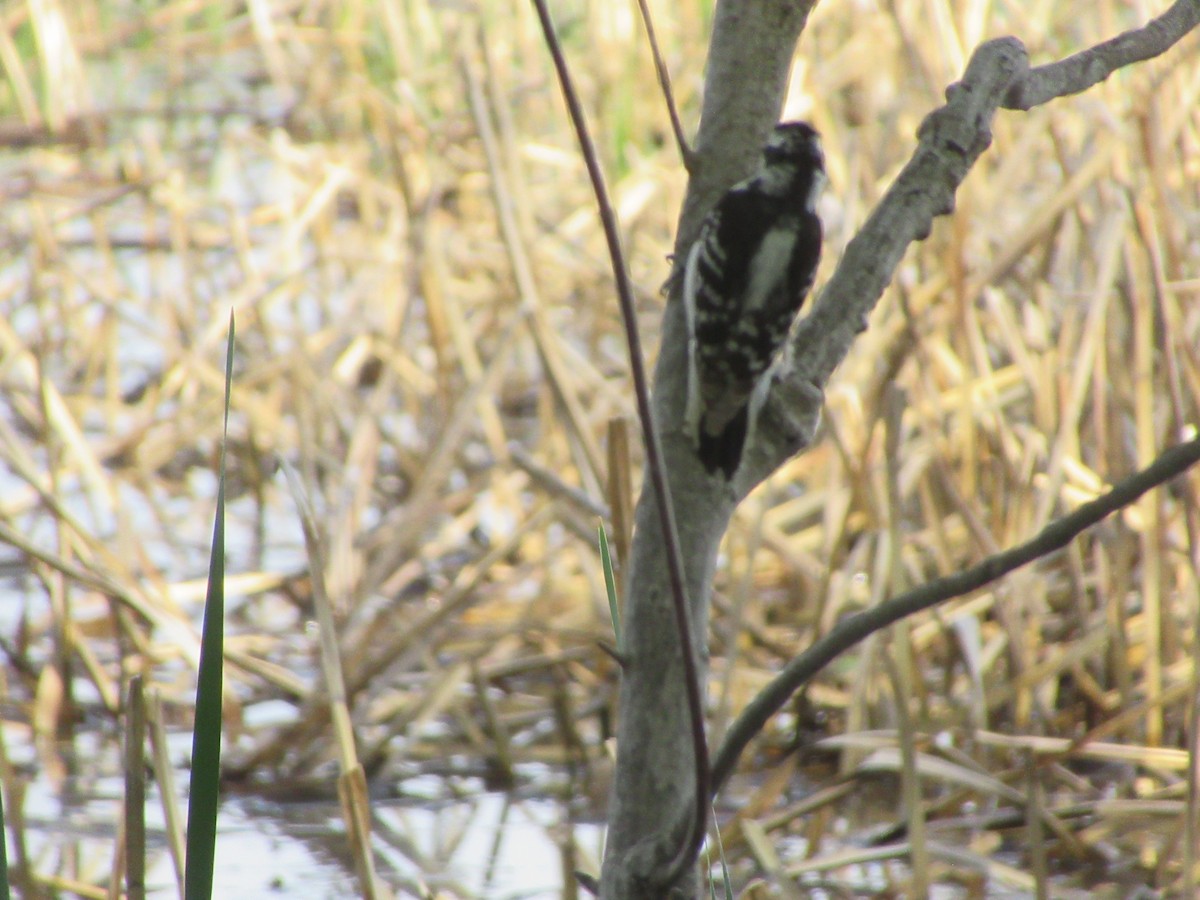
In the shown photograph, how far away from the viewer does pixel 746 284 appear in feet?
5.98

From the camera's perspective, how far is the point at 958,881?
2.36 metres

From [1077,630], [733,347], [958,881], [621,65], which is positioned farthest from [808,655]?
[621,65]

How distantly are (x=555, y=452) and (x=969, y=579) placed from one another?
2764 millimetres


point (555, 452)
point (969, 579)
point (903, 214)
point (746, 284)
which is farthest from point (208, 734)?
point (555, 452)

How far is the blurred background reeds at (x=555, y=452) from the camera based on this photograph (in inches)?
101

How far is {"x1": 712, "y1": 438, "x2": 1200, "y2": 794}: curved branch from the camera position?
0.91m

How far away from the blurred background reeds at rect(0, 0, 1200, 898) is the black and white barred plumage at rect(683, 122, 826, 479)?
237 mm

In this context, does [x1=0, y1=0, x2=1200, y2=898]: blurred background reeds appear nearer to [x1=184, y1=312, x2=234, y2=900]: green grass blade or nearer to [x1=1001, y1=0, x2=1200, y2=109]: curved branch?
[x1=1001, y1=0, x2=1200, y2=109]: curved branch

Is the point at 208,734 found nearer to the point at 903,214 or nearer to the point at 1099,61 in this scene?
the point at 903,214

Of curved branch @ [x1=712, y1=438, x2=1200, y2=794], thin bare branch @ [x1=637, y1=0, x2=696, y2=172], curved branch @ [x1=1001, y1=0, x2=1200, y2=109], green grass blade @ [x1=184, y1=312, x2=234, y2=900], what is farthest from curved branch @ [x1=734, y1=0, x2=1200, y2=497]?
green grass blade @ [x1=184, y1=312, x2=234, y2=900]

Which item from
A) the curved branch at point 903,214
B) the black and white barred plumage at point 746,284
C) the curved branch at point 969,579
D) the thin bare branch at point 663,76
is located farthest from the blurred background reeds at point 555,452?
the curved branch at point 969,579

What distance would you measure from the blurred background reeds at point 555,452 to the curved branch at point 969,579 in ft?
2.66

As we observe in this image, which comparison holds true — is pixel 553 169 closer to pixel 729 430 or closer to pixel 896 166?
pixel 896 166

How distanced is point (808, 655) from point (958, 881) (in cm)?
152
